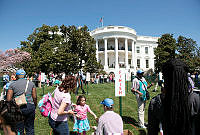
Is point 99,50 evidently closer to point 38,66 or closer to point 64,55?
point 38,66

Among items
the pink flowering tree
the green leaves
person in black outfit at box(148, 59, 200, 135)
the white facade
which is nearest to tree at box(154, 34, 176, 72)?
the green leaves

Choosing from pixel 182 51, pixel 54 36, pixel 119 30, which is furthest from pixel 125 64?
pixel 54 36

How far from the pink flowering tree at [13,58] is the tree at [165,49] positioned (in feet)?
92.6

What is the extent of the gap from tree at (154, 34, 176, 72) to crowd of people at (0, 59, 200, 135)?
29283mm

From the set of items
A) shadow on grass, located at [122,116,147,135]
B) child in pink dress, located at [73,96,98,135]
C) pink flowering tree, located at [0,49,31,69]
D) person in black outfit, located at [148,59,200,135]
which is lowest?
shadow on grass, located at [122,116,147,135]

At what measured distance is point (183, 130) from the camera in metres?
1.36

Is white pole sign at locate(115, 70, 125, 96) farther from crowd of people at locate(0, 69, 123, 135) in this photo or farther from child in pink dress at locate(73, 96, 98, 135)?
crowd of people at locate(0, 69, 123, 135)

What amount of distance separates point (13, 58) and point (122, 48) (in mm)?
28283

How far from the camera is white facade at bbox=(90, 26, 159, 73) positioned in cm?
3897

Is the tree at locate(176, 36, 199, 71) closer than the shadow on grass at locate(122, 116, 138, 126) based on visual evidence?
No

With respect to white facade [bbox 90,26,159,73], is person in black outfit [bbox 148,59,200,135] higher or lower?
lower

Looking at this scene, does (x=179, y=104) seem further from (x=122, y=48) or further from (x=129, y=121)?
(x=122, y=48)

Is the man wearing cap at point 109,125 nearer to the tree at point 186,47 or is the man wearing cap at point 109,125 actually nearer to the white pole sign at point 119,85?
the white pole sign at point 119,85

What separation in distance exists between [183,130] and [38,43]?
119 ft
